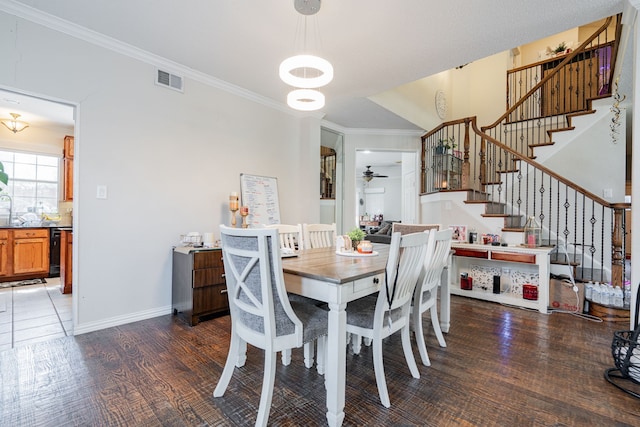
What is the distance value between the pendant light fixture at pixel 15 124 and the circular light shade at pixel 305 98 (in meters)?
4.85

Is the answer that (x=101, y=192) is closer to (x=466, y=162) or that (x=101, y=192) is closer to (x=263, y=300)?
(x=263, y=300)

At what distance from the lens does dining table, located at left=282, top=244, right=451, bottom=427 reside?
1537 mm

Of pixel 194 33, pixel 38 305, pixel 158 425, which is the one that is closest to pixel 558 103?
pixel 194 33

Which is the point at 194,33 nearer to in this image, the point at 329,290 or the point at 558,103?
the point at 329,290

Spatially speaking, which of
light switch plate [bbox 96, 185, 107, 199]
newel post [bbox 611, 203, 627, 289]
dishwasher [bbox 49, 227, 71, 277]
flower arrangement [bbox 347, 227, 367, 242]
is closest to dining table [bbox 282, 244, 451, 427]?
flower arrangement [bbox 347, 227, 367, 242]

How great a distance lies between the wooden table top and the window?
18.3 feet

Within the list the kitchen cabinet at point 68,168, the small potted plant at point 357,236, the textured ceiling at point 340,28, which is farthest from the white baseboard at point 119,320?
the kitchen cabinet at point 68,168

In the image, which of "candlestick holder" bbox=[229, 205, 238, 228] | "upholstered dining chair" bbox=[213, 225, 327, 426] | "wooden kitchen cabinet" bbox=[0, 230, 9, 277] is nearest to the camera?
"upholstered dining chair" bbox=[213, 225, 327, 426]

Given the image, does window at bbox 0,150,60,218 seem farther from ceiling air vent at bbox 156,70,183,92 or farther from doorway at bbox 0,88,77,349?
ceiling air vent at bbox 156,70,183,92

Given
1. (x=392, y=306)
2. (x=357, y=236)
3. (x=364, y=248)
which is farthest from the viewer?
(x=357, y=236)

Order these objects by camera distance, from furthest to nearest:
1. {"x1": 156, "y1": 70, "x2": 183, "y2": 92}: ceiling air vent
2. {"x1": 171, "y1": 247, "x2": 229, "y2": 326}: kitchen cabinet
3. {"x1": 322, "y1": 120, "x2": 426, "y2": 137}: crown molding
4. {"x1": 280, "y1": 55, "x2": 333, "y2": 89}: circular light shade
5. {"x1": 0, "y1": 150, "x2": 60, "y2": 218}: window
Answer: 1. {"x1": 322, "y1": 120, "x2": 426, "y2": 137}: crown molding
2. {"x1": 0, "y1": 150, "x2": 60, "y2": 218}: window
3. {"x1": 156, "y1": 70, "x2": 183, "y2": 92}: ceiling air vent
4. {"x1": 171, "y1": 247, "x2": 229, "y2": 326}: kitchen cabinet
5. {"x1": 280, "y1": 55, "x2": 333, "y2": 89}: circular light shade

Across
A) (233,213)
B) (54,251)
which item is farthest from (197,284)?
(54,251)

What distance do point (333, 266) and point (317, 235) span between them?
4.45ft

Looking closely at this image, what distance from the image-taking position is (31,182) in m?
5.18
